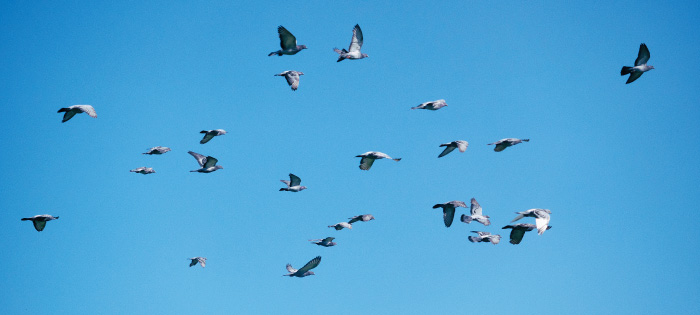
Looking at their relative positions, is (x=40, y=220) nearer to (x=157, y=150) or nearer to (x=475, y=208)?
(x=157, y=150)

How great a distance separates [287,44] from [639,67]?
19.7 meters

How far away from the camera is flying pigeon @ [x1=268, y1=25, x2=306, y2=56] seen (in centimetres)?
3772

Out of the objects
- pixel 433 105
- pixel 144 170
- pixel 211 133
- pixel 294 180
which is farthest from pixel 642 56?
pixel 144 170

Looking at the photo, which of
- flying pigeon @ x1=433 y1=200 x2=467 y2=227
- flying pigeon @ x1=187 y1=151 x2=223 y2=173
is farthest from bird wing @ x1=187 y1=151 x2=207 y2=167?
flying pigeon @ x1=433 y1=200 x2=467 y2=227

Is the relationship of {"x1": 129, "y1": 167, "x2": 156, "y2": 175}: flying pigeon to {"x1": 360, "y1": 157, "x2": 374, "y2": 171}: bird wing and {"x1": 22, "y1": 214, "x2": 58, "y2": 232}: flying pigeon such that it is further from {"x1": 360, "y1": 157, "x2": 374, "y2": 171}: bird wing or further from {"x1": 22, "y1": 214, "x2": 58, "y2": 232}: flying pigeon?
{"x1": 360, "y1": 157, "x2": 374, "y2": 171}: bird wing

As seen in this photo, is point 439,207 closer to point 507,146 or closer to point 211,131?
point 507,146

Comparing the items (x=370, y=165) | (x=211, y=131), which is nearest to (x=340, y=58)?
(x=370, y=165)

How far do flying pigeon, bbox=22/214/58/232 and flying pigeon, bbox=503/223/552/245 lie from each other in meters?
25.8

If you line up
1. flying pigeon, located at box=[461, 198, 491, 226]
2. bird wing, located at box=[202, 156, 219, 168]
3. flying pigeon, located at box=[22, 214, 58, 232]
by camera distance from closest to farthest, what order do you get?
flying pigeon, located at box=[461, 198, 491, 226]
flying pigeon, located at box=[22, 214, 58, 232]
bird wing, located at box=[202, 156, 219, 168]

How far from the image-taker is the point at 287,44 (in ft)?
126

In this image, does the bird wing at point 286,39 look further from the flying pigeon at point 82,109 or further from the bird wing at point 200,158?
the flying pigeon at point 82,109

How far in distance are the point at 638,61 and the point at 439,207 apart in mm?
14106

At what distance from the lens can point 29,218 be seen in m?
39.6

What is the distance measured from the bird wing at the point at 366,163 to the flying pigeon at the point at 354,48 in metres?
→ 5.76
